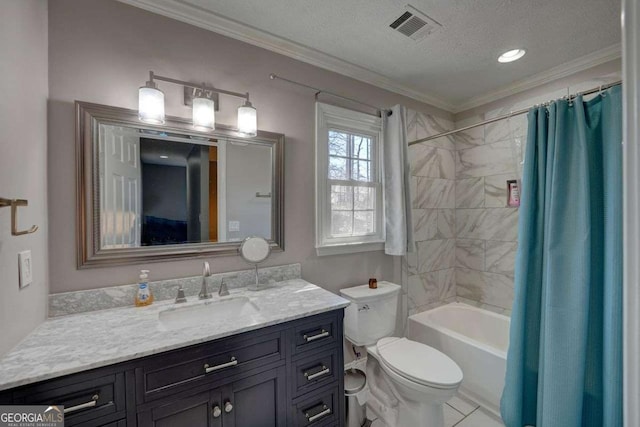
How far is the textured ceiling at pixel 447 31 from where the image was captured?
1475 mm

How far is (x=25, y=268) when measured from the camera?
1028mm

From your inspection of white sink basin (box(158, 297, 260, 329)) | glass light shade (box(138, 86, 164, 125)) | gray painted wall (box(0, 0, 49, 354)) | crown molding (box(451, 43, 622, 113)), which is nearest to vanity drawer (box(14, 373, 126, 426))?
gray painted wall (box(0, 0, 49, 354))

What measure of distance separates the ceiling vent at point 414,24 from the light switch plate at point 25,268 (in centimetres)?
209

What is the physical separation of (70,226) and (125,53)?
0.89m

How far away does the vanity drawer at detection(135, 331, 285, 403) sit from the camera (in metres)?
0.95

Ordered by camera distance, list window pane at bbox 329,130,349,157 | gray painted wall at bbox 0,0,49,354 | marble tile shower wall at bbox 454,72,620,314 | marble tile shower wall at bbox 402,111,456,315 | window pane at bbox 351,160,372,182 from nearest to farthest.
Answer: gray painted wall at bbox 0,0,49,354, window pane at bbox 329,130,349,157, window pane at bbox 351,160,372,182, marble tile shower wall at bbox 454,72,620,314, marble tile shower wall at bbox 402,111,456,315

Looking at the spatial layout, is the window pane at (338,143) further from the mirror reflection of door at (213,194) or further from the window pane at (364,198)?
the mirror reflection of door at (213,194)

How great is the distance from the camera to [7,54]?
937 millimetres

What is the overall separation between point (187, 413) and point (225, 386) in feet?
0.49

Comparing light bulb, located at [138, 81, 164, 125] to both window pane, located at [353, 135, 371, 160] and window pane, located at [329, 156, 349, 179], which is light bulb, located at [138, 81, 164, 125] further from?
window pane, located at [353, 135, 371, 160]

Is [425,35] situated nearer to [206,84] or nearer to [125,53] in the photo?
[206,84]

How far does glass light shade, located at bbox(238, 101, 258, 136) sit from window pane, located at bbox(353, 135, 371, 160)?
90 centimetres

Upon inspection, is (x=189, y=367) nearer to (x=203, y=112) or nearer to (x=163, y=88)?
(x=203, y=112)

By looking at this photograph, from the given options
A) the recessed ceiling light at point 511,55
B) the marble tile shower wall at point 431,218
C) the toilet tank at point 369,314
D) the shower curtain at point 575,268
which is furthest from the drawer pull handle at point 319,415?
the recessed ceiling light at point 511,55
